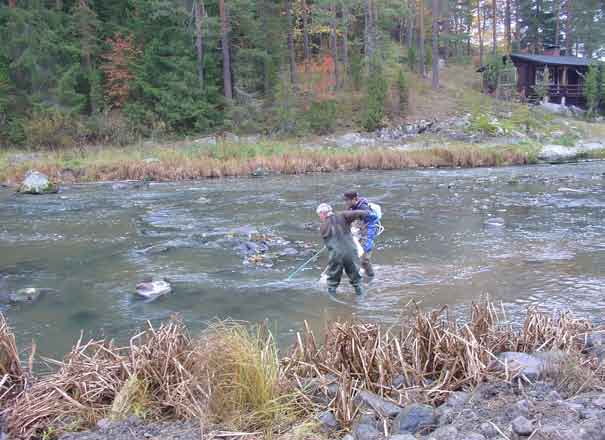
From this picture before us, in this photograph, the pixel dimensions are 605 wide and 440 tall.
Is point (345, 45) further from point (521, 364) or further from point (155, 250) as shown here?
point (521, 364)

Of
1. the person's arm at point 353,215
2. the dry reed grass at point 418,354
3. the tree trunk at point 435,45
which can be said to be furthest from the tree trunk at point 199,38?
the dry reed grass at point 418,354

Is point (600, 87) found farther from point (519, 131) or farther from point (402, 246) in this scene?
Answer: point (402, 246)

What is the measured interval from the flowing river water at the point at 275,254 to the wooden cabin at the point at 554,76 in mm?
28966

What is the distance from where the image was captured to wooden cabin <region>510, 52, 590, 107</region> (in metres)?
46.8

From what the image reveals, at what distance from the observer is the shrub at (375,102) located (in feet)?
123

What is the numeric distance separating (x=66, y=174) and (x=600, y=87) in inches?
1623

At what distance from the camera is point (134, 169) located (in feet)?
83.7

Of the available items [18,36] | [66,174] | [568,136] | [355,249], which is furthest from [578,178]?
[18,36]

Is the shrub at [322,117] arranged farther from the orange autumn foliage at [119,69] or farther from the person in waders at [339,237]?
the person in waders at [339,237]

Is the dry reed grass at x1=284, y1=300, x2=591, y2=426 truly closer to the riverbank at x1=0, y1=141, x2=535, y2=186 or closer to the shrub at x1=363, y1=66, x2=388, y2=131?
the riverbank at x1=0, y1=141, x2=535, y2=186

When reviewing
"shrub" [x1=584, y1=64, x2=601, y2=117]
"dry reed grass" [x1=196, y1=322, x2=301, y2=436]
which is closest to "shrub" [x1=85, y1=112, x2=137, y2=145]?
"dry reed grass" [x1=196, y1=322, x2=301, y2=436]

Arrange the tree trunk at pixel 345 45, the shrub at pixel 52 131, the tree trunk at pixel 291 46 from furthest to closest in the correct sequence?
the tree trunk at pixel 345 45, the tree trunk at pixel 291 46, the shrub at pixel 52 131

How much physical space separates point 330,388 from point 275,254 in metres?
7.13

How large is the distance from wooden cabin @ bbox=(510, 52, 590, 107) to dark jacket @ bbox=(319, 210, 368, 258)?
42649 mm
